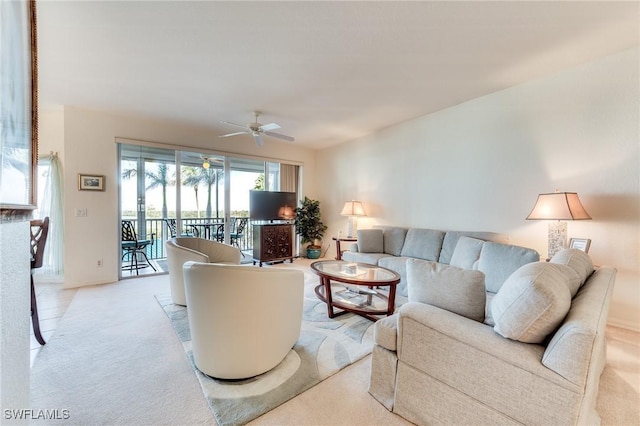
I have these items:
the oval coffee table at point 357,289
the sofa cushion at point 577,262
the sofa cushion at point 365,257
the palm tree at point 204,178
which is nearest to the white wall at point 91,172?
the palm tree at point 204,178

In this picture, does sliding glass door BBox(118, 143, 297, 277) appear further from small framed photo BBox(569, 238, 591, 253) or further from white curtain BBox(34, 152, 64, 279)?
small framed photo BBox(569, 238, 591, 253)

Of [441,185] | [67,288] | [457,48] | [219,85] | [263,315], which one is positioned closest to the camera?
[263,315]

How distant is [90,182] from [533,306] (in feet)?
17.2

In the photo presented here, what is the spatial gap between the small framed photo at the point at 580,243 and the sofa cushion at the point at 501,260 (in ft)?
1.61

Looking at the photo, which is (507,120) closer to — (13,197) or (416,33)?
(416,33)

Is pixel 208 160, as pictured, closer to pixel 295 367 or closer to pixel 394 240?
pixel 394 240

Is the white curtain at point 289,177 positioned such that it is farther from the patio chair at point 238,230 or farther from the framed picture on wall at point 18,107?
the framed picture on wall at point 18,107

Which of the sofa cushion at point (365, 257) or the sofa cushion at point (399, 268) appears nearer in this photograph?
the sofa cushion at point (399, 268)

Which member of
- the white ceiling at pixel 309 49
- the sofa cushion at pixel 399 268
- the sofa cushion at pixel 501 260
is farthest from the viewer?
the sofa cushion at pixel 399 268

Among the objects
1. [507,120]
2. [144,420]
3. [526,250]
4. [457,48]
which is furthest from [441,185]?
[144,420]

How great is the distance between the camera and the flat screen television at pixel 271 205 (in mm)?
5219

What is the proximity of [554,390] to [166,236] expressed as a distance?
583cm

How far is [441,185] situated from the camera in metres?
3.91

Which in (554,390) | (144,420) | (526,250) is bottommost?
(144,420)
